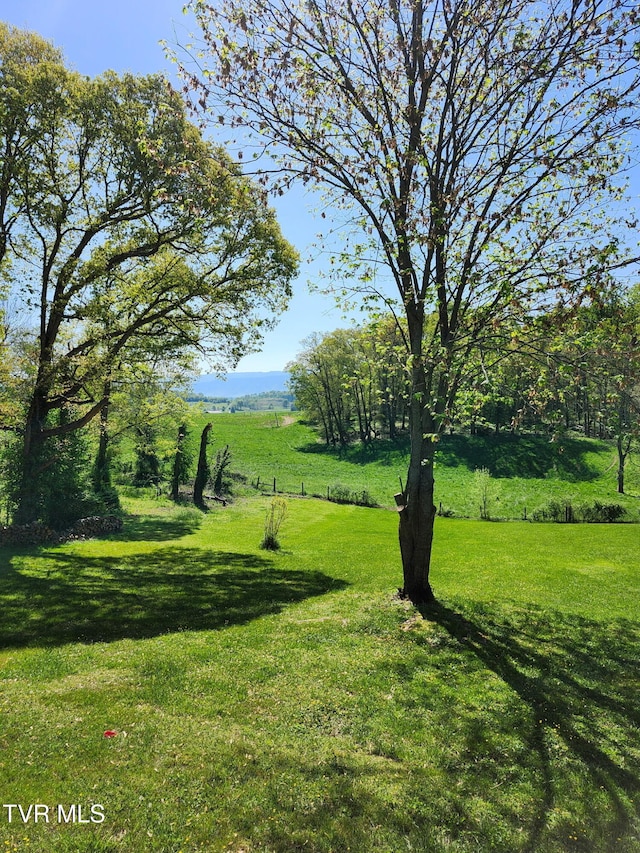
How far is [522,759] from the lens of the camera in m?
5.02

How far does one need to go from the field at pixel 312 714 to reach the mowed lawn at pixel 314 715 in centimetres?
2

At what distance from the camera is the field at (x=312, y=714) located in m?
3.86

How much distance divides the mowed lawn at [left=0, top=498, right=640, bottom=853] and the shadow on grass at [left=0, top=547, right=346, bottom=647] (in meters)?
0.08

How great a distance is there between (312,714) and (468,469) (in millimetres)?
43988

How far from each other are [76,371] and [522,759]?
17.0m

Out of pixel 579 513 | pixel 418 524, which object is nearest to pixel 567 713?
pixel 418 524

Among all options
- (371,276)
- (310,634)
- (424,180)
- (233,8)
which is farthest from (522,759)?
(233,8)

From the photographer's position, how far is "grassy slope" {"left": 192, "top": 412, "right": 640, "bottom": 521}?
120 ft

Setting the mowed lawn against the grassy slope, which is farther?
the grassy slope

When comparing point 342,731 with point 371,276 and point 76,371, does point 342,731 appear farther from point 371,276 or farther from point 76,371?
point 76,371

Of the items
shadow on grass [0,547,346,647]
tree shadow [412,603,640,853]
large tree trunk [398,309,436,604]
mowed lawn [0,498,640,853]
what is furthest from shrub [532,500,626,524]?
large tree trunk [398,309,436,604]

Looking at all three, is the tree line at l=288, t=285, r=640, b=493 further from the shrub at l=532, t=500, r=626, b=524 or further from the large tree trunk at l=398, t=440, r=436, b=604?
the shrub at l=532, t=500, r=626, b=524

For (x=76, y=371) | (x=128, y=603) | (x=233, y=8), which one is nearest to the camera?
(x=233, y=8)

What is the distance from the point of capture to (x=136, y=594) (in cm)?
1102
